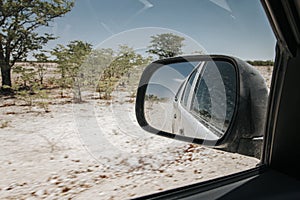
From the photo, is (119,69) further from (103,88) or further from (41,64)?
(41,64)

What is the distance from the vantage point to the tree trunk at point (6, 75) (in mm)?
1372

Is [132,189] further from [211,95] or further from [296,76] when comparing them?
[296,76]

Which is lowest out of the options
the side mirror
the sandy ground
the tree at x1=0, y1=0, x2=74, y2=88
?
the sandy ground

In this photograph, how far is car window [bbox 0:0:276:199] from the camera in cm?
133

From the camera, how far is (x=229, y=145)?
1.28 metres

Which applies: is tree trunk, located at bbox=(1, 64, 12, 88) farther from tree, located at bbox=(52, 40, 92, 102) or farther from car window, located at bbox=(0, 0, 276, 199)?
tree, located at bbox=(52, 40, 92, 102)

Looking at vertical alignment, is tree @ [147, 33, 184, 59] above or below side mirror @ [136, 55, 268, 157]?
above

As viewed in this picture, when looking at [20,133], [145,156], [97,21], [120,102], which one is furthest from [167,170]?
[97,21]

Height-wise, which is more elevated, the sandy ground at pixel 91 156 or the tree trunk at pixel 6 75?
the tree trunk at pixel 6 75

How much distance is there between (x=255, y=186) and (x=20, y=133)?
1.36m

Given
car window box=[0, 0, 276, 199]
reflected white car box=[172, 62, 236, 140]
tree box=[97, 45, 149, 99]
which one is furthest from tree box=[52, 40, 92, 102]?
reflected white car box=[172, 62, 236, 140]

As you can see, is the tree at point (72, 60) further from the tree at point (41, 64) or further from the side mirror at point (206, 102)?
the side mirror at point (206, 102)

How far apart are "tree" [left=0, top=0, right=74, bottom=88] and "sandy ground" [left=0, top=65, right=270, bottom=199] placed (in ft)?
0.81

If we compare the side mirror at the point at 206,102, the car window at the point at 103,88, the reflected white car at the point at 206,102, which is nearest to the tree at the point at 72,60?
the car window at the point at 103,88
